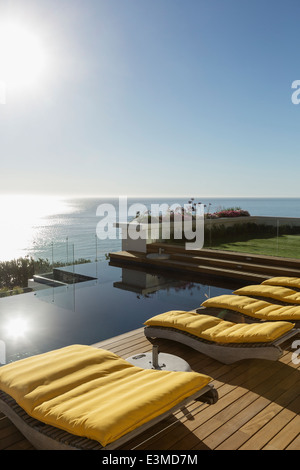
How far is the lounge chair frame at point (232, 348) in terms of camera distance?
3371mm

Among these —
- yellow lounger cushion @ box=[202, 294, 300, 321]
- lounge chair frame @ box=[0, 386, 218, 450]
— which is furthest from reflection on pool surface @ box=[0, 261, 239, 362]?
lounge chair frame @ box=[0, 386, 218, 450]

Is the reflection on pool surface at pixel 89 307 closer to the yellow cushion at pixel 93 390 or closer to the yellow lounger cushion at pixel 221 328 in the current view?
the yellow lounger cushion at pixel 221 328

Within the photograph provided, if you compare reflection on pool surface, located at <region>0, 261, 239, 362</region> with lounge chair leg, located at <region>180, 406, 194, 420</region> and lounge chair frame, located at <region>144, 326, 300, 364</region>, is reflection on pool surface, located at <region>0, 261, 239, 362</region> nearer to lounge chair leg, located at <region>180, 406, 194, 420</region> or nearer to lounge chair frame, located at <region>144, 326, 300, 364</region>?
lounge chair frame, located at <region>144, 326, 300, 364</region>

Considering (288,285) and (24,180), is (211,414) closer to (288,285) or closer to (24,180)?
(288,285)

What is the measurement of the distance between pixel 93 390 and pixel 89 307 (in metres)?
3.65

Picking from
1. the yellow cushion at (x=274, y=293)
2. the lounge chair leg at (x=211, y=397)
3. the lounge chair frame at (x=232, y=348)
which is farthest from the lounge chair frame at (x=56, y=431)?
the yellow cushion at (x=274, y=293)

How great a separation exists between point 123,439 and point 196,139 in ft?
70.0

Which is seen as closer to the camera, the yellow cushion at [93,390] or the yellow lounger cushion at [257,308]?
the yellow cushion at [93,390]

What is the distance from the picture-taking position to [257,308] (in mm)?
4367

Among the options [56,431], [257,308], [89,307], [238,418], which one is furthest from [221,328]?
[89,307]

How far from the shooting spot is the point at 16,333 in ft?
15.6

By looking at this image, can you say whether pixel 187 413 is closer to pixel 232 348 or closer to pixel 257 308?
pixel 232 348

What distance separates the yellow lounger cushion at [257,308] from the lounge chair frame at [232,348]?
1.16 feet

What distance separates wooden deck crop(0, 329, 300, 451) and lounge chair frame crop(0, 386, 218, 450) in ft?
0.62
